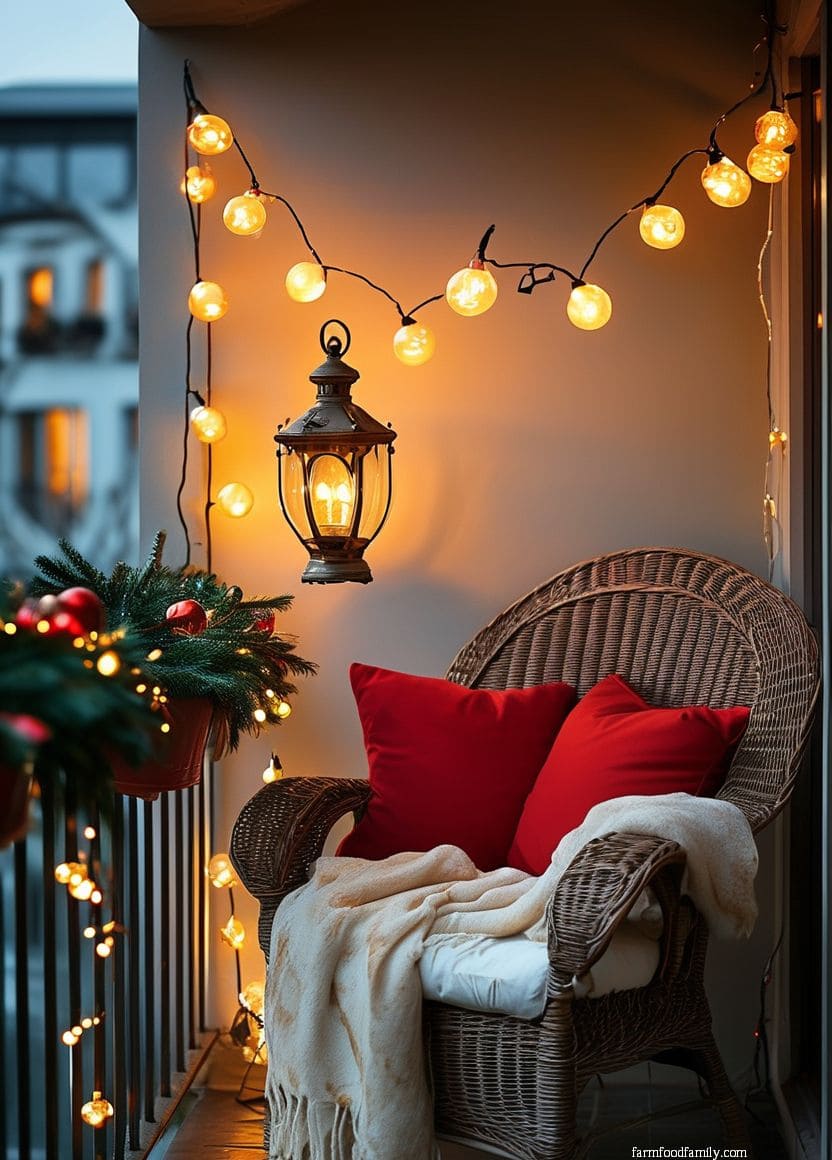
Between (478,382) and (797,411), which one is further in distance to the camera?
(478,382)

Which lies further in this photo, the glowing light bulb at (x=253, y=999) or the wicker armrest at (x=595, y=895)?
the glowing light bulb at (x=253, y=999)

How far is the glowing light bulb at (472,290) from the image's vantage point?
→ 2.40 m

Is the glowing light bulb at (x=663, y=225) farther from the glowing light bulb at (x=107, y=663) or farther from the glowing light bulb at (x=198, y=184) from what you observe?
the glowing light bulb at (x=107, y=663)

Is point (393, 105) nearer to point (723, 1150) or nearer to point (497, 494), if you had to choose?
point (497, 494)

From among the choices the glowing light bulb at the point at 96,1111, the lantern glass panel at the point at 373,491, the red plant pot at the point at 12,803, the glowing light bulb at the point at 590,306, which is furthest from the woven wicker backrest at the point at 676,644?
the red plant pot at the point at 12,803

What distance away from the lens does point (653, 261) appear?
271cm

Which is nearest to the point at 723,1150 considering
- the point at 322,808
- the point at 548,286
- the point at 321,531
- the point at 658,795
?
the point at 658,795

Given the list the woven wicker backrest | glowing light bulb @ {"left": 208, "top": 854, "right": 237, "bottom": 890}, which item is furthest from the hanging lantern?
glowing light bulb @ {"left": 208, "top": 854, "right": 237, "bottom": 890}

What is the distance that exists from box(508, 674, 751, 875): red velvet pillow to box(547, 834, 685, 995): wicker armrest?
0.30 metres

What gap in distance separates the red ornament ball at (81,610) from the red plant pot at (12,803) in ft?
0.45

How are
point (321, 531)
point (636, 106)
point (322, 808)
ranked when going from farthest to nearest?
1. point (636, 106)
2. point (321, 531)
3. point (322, 808)

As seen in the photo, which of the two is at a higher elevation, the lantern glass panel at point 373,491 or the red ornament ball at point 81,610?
the lantern glass panel at point 373,491

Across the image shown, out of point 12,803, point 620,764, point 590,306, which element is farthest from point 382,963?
point 590,306

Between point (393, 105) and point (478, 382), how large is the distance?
25.7 inches
